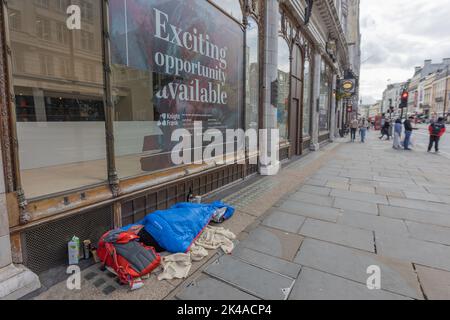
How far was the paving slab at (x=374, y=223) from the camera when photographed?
3.90 metres

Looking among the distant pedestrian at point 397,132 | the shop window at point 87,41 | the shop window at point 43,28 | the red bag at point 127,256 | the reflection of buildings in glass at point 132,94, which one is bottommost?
the red bag at point 127,256

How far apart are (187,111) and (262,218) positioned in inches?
95.2

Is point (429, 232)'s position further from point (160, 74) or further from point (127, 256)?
point (160, 74)

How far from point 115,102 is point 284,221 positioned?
325cm

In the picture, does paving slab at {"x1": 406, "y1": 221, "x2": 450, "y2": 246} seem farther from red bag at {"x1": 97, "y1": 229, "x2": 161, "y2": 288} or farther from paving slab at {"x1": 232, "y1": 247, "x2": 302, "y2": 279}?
red bag at {"x1": 97, "y1": 229, "x2": 161, "y2": 288}

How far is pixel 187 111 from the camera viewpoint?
4.88 meters

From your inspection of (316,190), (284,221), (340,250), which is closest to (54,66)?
(284,221)

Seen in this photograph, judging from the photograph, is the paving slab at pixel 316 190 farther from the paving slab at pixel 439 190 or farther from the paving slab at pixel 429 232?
the paving slab at pixel 439 190

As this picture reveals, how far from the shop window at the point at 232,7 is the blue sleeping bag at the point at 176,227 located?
15.1 feet

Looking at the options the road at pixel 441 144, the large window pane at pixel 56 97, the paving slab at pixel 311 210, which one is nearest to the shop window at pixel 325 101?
the road at pixel 441 144

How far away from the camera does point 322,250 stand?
3.31 meters

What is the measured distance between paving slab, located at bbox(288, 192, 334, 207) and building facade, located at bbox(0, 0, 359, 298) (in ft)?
5.33

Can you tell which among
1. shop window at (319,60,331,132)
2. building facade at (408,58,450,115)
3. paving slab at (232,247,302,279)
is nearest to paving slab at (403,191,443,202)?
paving slab at (232,247,302,279)
